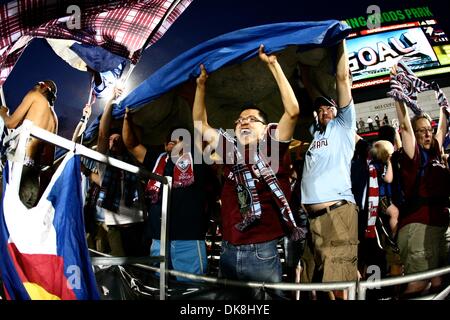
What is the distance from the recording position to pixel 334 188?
2799 millimetres

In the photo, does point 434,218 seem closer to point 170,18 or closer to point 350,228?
point 350,228

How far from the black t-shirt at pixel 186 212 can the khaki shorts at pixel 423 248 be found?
A: 62.5 inches

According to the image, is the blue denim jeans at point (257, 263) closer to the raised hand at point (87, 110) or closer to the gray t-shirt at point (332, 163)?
the gray t-shirt at point (332, 163)

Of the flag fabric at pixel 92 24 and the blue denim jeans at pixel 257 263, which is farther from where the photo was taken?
the flag fabric at pixel 92 24

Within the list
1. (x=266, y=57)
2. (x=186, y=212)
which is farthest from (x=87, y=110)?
(x=266, y=57)

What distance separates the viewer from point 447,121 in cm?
353

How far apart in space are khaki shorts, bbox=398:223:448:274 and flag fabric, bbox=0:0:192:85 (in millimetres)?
2844

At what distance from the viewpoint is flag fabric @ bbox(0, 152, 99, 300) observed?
1744mm

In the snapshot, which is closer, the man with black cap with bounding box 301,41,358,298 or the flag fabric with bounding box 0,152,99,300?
the flag fabric with bounding box 0,152,99,300

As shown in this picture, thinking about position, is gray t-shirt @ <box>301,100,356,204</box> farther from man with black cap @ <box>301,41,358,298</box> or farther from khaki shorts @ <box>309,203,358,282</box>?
khaki shorts @ <box>309,203,358,282</box>

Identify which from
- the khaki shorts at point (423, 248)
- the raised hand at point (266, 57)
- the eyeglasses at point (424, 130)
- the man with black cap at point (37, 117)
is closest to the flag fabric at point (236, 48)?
the raised hand at point (266, 57)

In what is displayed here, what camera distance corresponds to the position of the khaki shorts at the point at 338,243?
103 inches

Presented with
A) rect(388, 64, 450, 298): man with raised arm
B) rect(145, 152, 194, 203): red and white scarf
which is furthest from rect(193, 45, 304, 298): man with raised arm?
rect(388, 64, 450, 298): man with raised arm
